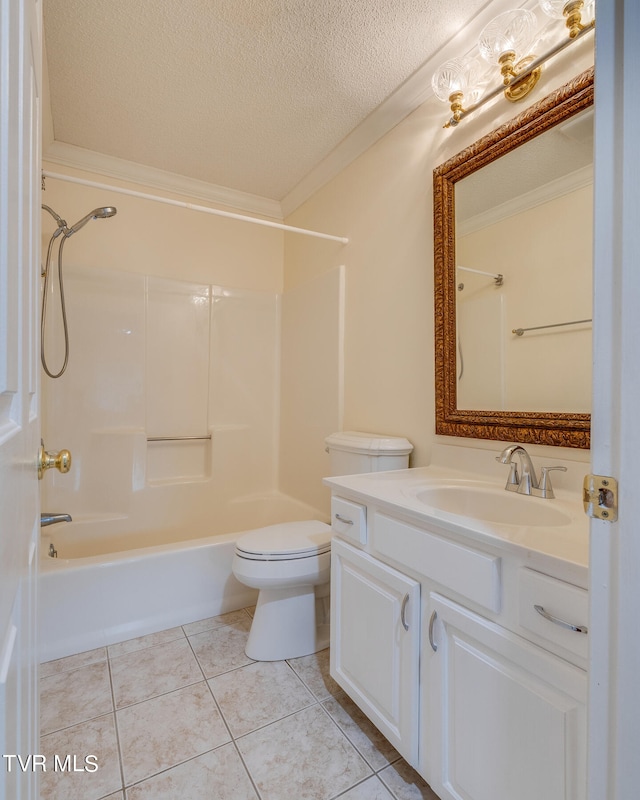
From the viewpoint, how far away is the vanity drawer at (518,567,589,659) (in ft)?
2.31

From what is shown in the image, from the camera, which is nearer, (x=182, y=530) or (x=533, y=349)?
(x=533, y=349)

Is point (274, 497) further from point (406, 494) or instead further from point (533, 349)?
point (533, 349)

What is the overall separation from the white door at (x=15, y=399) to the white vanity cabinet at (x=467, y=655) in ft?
2.66

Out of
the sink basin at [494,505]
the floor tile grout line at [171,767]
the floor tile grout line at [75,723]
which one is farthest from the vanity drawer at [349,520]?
the floor tile grout line at [75,723]

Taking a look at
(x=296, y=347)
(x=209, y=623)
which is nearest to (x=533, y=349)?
(x=296, y=347)

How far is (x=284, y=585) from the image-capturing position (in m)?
1.62

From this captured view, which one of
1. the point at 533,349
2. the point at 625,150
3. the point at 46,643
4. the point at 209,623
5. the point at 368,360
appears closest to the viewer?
the point at 625,150

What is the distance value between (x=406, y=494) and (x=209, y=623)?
1.33 m

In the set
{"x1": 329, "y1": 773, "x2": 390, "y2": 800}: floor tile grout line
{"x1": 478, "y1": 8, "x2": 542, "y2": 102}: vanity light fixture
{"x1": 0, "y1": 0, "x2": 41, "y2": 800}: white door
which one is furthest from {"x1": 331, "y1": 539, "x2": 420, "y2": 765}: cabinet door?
{"x1": 478, "y1": 8, "x2": 542, "y2": 102}: vanity light fixture

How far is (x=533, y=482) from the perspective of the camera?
1180mm

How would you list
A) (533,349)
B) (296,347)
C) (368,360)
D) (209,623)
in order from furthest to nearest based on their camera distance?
1. (296,347)
2. (368,360)
3. (209,623)
4. (533,349)

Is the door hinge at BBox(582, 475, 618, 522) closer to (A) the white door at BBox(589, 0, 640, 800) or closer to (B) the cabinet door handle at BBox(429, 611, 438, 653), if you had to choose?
(A) the white door at BBox(589, 0, 640, 800)

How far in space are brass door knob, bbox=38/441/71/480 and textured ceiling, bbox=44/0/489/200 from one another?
Result: 5.30ft

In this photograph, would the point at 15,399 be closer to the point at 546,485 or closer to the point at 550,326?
the point at 546,485
